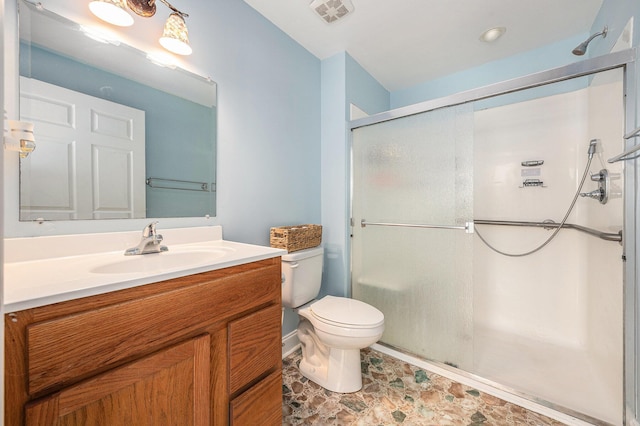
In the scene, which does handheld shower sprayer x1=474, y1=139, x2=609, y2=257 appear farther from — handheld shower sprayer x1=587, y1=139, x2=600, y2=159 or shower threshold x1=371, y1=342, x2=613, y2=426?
shower threshold x1=371, y1=342, x2=613, y2=426

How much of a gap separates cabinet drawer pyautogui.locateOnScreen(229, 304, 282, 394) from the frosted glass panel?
3.49 feet

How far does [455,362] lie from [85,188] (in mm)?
2155

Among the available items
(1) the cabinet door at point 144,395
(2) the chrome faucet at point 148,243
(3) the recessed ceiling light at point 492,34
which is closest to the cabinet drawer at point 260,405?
(1) the cabinet door at point 144,395

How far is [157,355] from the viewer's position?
729 mm

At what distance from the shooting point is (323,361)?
1594 mm

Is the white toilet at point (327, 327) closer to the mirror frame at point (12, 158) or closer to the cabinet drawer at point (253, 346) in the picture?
the cabinet drawer at point (253, 346)

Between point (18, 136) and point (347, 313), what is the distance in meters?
1.55

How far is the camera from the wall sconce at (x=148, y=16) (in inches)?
40.4

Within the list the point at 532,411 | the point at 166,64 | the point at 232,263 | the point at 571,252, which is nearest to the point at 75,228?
the point at 232,263

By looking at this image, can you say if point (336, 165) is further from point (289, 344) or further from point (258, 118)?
point (289, 344)

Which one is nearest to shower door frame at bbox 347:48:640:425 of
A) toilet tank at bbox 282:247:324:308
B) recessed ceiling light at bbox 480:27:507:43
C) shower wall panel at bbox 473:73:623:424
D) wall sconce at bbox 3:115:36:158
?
shower wall panel at bbox 473:73:623:424

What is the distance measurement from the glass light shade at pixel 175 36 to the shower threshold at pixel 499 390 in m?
2.21

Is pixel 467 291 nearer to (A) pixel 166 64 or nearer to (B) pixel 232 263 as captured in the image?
(B) pixel 232 263

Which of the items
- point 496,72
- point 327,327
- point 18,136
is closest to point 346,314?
point 327,327
